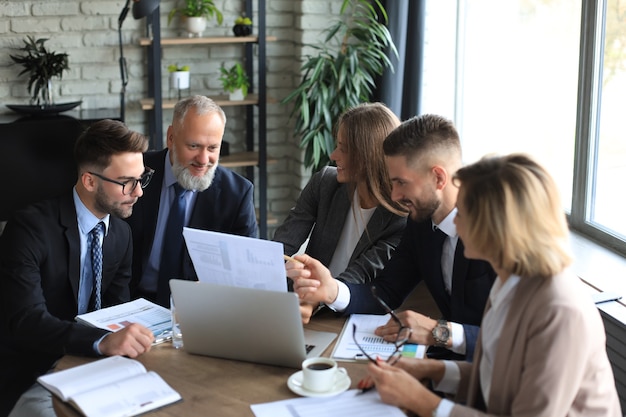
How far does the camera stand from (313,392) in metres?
1.94

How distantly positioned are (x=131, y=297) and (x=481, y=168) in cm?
166

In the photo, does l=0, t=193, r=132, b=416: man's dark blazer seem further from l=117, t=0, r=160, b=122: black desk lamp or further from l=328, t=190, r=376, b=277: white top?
l=117, t=0, r=160, b=122: black desk lamp

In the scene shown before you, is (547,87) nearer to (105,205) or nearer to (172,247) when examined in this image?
(172,247)

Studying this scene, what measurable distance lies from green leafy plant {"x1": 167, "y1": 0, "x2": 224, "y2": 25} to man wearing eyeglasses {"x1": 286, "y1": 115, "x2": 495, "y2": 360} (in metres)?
2.54

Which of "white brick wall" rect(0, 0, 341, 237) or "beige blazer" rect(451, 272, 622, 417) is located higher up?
"white brick wall" rect(0, 0, 341, 237)

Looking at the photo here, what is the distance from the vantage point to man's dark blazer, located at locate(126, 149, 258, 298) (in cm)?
314

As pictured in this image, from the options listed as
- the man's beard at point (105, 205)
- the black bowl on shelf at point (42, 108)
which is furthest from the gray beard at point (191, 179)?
the black bowl on shelf at point (42, 108)

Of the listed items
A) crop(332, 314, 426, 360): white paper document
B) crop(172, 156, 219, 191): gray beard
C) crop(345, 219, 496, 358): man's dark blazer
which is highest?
crop(172, 156, 219, 191): gray beard

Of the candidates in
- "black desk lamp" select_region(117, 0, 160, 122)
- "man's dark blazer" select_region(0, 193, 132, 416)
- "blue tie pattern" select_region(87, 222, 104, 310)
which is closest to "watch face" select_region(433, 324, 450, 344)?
"man's dark blazer" select_region(0, 193, 132, 416)

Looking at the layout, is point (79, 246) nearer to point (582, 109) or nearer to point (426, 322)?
point (426, 322)

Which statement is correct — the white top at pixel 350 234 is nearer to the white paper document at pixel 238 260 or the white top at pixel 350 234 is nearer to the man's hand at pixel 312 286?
the man's hand at pixel 312 286

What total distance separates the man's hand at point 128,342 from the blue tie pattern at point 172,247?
83cm

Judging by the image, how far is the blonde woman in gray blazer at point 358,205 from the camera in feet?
9.31

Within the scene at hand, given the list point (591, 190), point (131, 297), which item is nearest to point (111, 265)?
point (131, 297)
